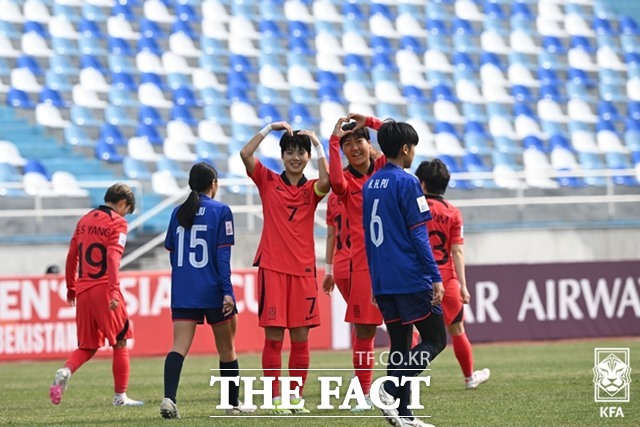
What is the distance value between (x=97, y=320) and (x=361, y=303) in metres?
2.52

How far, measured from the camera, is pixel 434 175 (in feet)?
35.2

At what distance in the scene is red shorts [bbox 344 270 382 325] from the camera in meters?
9.41

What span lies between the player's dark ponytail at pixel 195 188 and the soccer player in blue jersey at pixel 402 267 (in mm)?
1716

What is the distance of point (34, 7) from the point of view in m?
23.6

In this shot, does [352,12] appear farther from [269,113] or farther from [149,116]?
[149,116]

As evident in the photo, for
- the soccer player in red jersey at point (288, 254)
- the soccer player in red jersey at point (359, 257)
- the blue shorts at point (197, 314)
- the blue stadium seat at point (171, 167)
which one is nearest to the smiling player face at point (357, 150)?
the soccer player in red jersey at point (359, 257)

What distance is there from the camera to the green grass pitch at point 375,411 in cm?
851

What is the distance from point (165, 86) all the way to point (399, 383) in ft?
54.7

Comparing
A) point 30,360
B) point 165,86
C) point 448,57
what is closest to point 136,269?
point 30,360

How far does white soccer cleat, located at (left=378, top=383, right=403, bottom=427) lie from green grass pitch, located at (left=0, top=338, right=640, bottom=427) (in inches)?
22.8

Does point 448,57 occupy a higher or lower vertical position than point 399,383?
higher

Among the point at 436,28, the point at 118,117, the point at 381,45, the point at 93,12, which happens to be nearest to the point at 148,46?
the point at 93,12

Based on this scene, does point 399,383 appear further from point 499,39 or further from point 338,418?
point 499,39

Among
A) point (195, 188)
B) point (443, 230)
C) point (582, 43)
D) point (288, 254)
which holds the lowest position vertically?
point (288, 254)
